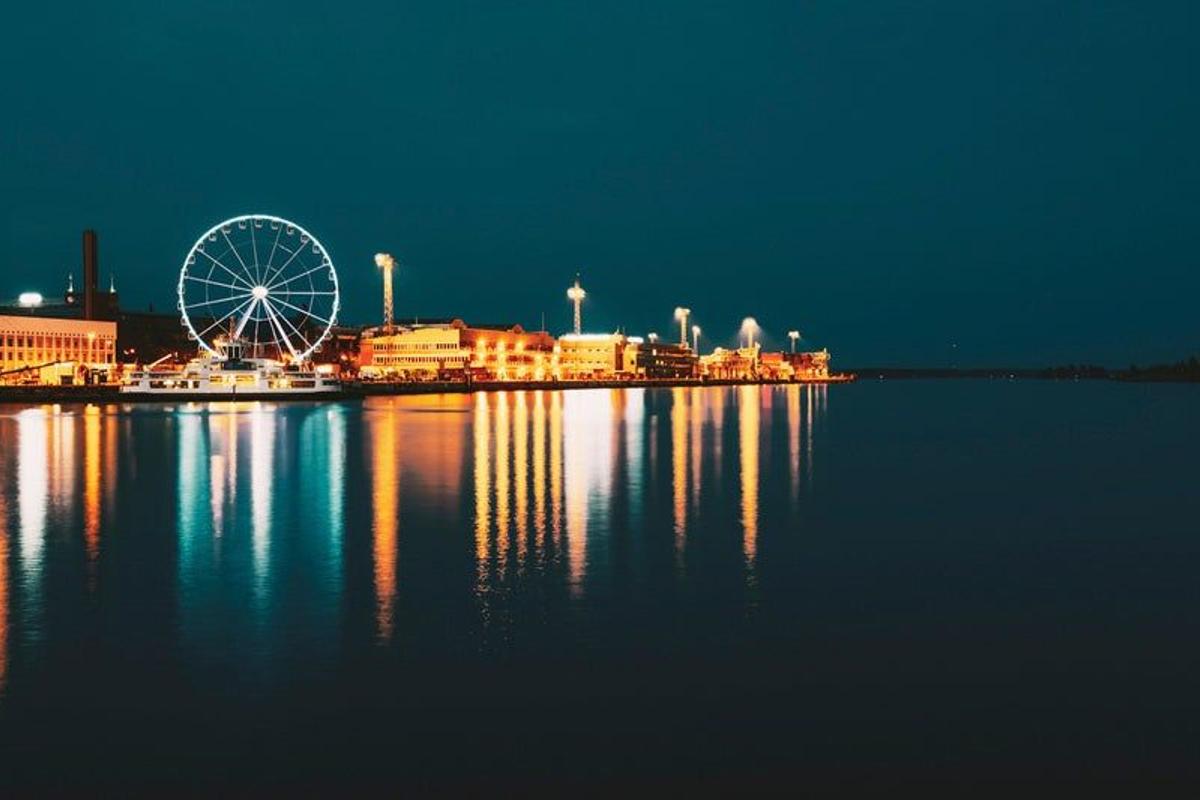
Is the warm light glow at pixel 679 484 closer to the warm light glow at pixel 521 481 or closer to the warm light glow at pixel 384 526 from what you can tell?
the warm light glow at pixel 521 481

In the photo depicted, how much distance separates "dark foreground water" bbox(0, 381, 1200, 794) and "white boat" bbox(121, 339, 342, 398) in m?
80.7

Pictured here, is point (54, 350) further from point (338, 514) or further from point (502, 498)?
point (338, 514)

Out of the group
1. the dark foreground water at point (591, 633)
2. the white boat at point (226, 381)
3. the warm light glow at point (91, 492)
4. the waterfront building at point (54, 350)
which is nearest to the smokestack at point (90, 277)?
the waterfront building at point (54, 350)

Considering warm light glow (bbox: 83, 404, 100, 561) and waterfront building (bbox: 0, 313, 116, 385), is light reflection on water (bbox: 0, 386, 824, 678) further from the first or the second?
waterfront building (bbox: 0, 313, 116, 385)

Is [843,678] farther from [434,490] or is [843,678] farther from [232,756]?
[434,490]

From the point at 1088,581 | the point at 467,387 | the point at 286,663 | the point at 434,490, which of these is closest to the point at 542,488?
the point at 434,490

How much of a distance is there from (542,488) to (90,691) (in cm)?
1809

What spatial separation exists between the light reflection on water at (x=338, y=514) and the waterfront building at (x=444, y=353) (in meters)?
122

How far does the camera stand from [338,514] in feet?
76.2

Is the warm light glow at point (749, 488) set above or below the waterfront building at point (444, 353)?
below

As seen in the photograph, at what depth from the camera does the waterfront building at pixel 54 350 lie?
A: 406 ft

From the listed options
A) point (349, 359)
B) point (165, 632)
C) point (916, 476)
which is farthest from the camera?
point (349, 359)

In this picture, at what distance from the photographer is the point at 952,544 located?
1959 centimetres

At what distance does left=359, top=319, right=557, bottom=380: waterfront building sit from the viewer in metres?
173
